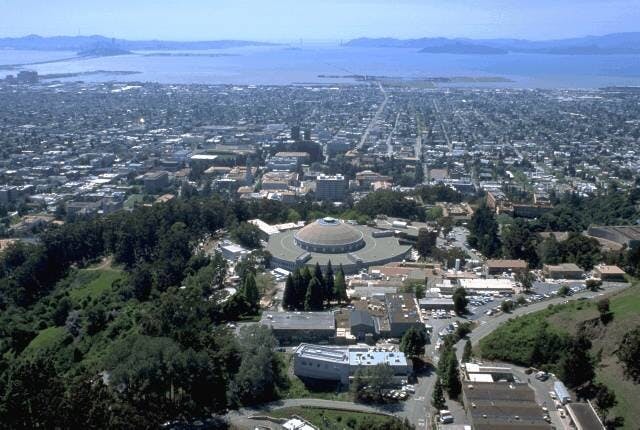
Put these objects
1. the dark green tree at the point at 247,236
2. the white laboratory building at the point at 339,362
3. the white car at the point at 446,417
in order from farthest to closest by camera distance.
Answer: the dark green tree at the point at 247,236 < the white laboratory building at the point at 339,362 < the white car at the point at 446,417

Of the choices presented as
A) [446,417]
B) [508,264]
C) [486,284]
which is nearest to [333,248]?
[486,284]

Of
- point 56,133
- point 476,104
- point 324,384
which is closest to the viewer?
point 324,384

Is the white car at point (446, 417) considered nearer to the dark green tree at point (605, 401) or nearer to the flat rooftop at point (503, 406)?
the flat rooftop at point (503, 406)

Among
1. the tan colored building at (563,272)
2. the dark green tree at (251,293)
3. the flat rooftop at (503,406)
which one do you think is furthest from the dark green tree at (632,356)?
the dark green tree at (251,293)

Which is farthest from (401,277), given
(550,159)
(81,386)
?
(550,159)

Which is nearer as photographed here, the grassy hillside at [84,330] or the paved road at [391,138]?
the grassy hillside at [84,330]

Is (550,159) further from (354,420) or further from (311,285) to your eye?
(354,420)
